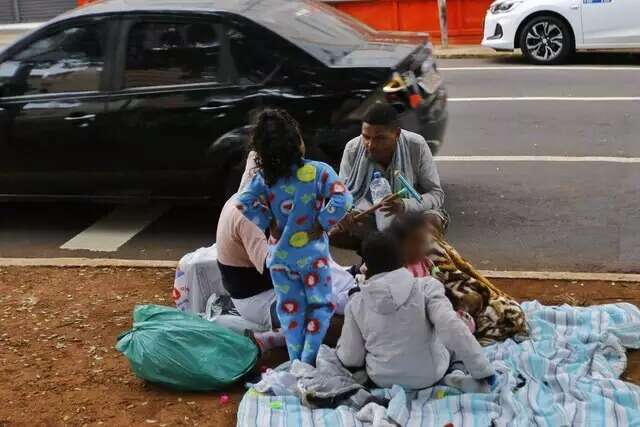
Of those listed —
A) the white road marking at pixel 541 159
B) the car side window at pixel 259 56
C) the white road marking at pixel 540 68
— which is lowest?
the white road marking at pixel 540 68

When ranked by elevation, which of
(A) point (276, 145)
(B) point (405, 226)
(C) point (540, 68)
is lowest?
(C) point (540, 68)

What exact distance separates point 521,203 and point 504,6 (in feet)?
24.0

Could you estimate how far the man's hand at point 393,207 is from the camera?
520cm

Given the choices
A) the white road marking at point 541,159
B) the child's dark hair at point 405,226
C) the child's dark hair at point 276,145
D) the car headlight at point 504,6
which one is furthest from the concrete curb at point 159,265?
the car headlight at point 504,6

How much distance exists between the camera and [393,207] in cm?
522

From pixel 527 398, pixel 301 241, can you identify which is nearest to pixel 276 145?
pixel 301 241

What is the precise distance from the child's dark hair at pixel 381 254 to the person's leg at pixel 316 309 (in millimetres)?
483

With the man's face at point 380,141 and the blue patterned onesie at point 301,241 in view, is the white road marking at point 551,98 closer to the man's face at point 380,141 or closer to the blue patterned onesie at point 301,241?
the man's face at point 380,141

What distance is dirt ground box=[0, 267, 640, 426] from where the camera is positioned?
4836 mm

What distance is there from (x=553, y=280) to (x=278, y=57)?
2.54 metres

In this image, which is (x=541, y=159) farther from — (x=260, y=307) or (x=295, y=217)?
(x=295, y=217)

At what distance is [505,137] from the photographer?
10.2 metres

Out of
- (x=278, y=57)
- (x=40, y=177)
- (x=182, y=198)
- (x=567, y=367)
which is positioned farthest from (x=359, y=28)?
(x=567, y=367)

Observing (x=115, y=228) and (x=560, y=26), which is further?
(x=560, y=26)
